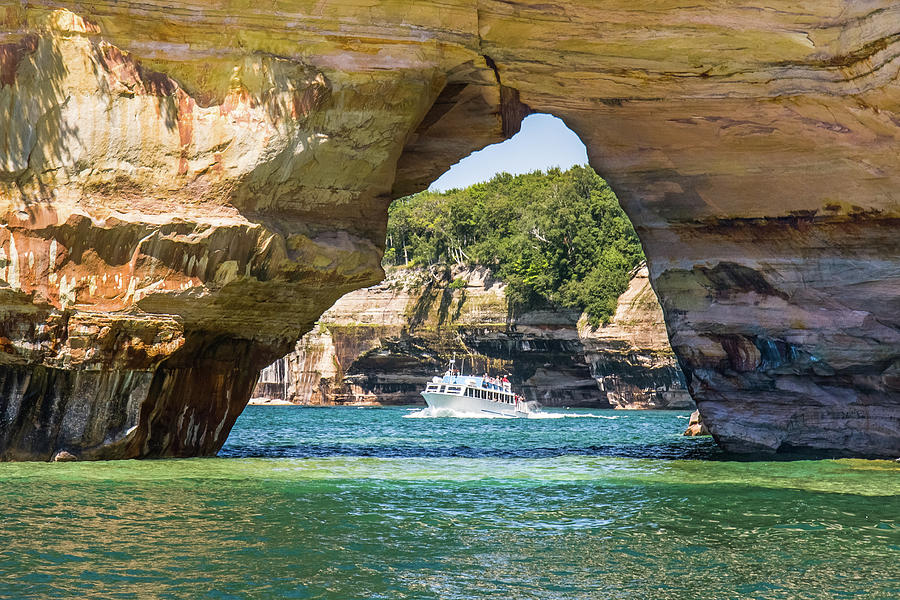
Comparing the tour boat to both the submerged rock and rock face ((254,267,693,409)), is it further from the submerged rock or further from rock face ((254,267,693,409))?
the submerged rock

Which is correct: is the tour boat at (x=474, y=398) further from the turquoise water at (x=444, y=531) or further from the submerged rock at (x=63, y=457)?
the submerged rock at (x=63, y=457)

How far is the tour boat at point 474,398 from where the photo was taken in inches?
1925

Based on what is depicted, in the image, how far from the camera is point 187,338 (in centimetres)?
1458

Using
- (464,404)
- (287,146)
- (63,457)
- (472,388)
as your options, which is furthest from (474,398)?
(287,146)

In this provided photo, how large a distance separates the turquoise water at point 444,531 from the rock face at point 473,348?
36491mm

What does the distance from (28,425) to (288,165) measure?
17.6 feet

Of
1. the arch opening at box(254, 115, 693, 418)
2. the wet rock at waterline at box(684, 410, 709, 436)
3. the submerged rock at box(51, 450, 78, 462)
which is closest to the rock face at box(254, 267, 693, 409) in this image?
the arch opening at box(254, 115, 693, 418)

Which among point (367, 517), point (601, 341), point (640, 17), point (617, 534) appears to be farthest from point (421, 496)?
point (601, 341)

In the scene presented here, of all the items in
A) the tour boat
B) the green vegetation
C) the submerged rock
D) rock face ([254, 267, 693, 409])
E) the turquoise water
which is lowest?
the submerged rock

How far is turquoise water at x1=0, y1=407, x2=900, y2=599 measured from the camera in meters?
6.97

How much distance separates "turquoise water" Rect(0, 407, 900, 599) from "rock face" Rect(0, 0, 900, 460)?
67.0 inches

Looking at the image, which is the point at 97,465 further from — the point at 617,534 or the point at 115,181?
the point at 617,534

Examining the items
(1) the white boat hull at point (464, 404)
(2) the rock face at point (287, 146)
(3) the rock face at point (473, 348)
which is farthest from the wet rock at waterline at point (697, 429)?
(3) the rock face at point (473, 348)

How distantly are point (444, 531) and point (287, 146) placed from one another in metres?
6.71
